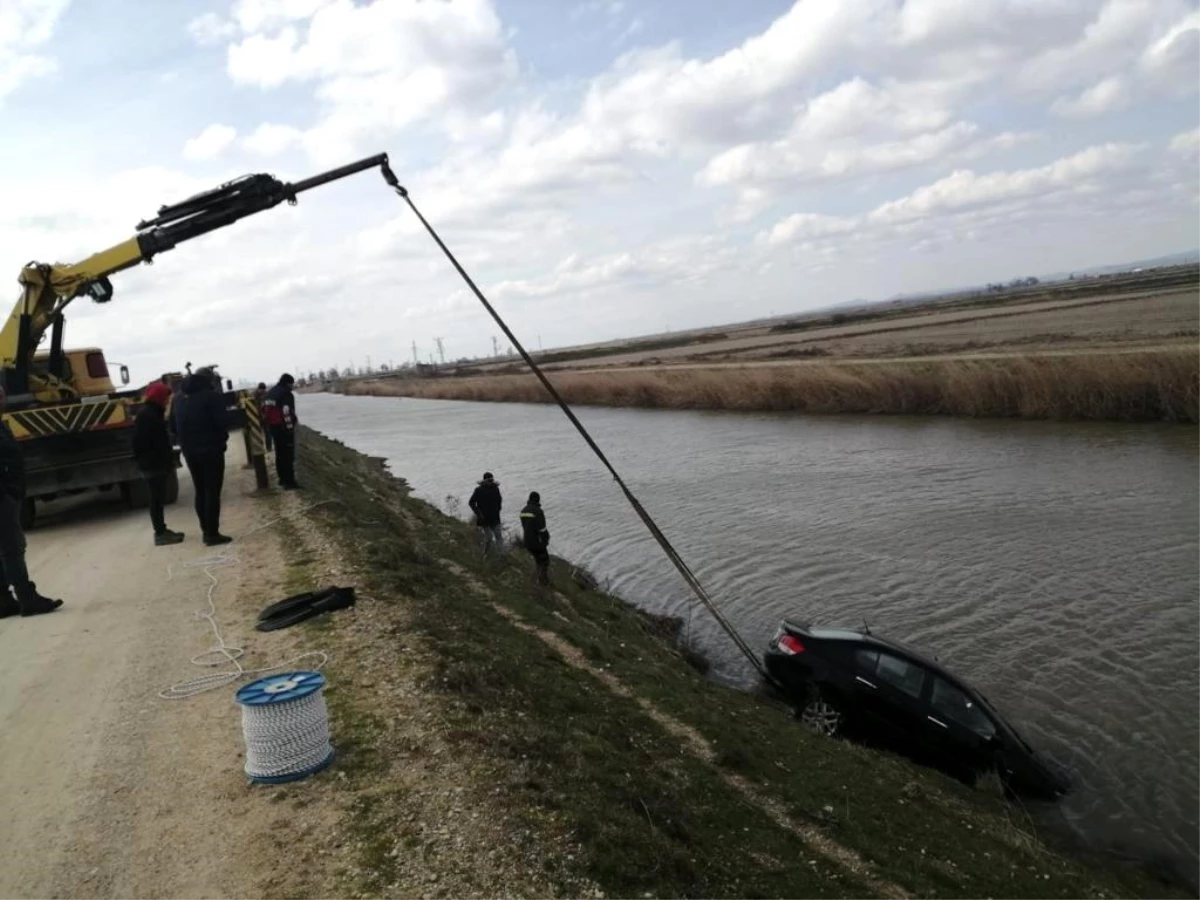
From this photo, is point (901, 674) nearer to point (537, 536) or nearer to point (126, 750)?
point (537, 536)

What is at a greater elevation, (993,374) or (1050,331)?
(1050,331)

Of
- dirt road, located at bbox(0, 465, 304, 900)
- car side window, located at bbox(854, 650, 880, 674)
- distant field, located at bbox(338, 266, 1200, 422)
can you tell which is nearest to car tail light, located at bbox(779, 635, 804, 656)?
car side window, located at bbox(854, 650, 880, 674)

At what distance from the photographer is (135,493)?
52.2 feet

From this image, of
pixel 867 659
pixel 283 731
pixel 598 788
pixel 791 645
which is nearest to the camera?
pixel 283 731

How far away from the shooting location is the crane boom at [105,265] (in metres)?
14.0

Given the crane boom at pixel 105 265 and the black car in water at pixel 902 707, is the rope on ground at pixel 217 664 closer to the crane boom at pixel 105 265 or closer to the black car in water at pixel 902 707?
the black car in water at pixel 902 707

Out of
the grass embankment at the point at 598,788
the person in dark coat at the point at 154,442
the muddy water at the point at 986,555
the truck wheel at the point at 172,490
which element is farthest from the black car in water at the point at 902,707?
the truck wheel at the point at 172,490

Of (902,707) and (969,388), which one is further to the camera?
(969,388)

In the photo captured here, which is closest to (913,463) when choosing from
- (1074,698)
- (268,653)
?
(1074,698)

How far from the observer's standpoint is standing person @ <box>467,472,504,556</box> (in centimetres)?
1455

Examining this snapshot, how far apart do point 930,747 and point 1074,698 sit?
270cm

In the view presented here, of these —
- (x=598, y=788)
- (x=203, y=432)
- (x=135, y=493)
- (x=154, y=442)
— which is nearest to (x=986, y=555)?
(x=598, y=788)

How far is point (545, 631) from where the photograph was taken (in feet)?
33.8

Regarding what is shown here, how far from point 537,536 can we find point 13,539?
269 inches
